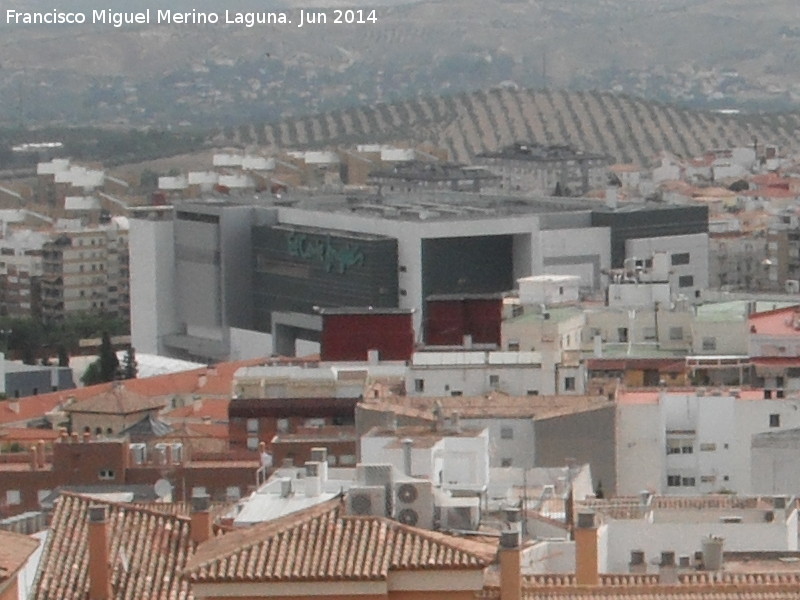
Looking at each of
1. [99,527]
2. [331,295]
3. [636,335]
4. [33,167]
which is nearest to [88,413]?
[636,335]

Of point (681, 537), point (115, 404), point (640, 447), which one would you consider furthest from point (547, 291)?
point (681, 537)

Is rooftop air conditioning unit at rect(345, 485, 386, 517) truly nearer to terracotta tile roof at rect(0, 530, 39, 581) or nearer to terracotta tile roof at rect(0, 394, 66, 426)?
terracotta tile roof at rect(0, 530, 39, 581)

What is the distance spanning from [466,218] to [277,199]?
12.2 m

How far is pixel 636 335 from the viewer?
4819 cm

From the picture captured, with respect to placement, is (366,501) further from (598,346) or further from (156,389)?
(156,389)

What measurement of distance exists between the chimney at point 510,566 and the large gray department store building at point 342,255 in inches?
2050

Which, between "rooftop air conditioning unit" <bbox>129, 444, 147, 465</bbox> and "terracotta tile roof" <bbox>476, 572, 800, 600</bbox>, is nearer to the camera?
"terracotta tile roof" <bbox>476, 572, 800, 600</bbox>

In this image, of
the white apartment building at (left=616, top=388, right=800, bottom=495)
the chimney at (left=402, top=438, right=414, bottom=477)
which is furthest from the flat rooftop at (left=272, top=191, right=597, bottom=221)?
the chimney at (left=402, top=438, right=414, bottom=477)

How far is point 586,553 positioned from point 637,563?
5.23 meters

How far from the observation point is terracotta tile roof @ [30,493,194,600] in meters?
17.4

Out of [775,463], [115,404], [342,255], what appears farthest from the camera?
[342,255]

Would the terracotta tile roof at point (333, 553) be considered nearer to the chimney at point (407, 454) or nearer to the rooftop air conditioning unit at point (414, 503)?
the rooftop air conditioning unit at point (414, 503)

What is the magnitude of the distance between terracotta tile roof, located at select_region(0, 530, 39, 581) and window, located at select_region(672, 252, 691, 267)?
57898mm

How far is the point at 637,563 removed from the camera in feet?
76.6
